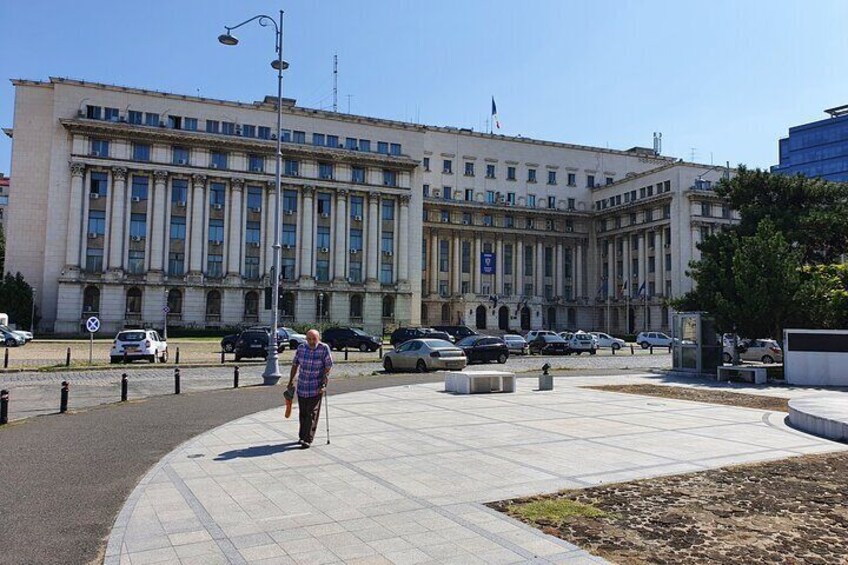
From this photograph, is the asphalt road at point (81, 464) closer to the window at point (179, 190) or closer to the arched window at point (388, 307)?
the window at point (179, 190)

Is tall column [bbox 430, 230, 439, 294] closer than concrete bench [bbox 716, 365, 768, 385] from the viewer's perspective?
No

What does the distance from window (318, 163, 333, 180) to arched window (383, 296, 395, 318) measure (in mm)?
15429

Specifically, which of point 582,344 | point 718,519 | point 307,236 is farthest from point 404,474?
point 307,236

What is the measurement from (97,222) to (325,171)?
24.5m

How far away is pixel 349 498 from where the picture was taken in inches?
299

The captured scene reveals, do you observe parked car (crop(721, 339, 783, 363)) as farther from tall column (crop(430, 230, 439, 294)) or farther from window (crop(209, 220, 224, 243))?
tall column (crop(430, 230, 439, 294))

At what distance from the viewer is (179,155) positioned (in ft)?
235

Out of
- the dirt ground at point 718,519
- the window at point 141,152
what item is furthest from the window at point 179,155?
the dirt ground at point 718,519

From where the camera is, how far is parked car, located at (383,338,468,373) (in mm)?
30594

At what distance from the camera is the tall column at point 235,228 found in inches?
2906

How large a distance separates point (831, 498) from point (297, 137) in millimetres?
72869

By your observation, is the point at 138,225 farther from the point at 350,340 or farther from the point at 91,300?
the point at 350,340

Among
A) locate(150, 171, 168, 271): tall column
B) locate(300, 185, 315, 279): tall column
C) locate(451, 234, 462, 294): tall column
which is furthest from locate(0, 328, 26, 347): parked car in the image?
locate(451, 234, 462, 294): tall column

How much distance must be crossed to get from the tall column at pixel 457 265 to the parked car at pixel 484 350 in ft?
179
